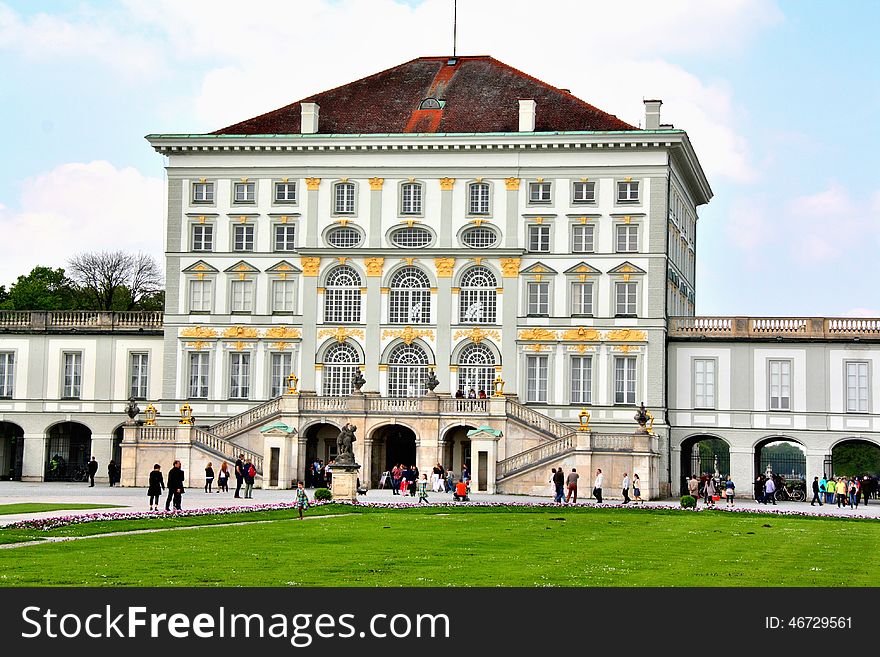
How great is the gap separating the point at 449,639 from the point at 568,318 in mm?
56124

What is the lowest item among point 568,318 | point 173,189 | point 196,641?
point 196,641

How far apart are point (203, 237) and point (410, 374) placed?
12.2m

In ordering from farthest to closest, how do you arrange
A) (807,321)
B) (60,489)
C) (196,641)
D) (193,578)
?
(807,321)
(60,489)
(193,578)
(196,641)

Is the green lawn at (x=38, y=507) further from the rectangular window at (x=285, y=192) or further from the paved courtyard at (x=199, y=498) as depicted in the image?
the rectangular window at (x=285, y=192)

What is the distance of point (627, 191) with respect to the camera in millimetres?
73750

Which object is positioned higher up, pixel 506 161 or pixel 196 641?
pixel 506 161

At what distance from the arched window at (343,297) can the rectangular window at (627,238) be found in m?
12.4

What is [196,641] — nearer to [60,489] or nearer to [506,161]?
[60,489]

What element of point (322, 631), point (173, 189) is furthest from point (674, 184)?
point (322, 631)

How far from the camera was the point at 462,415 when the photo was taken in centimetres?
6812

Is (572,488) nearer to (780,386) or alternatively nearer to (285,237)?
(780,386)

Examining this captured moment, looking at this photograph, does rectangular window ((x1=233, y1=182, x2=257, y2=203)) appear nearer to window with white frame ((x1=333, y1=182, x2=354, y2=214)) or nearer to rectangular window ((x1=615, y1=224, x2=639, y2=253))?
window with white frame ((x1=333, y1=182, x2=354, y2=214))

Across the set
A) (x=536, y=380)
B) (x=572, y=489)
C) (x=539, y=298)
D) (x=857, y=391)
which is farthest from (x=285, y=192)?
(x=857, y=391)

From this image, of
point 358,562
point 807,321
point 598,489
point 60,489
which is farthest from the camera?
point 807,321
